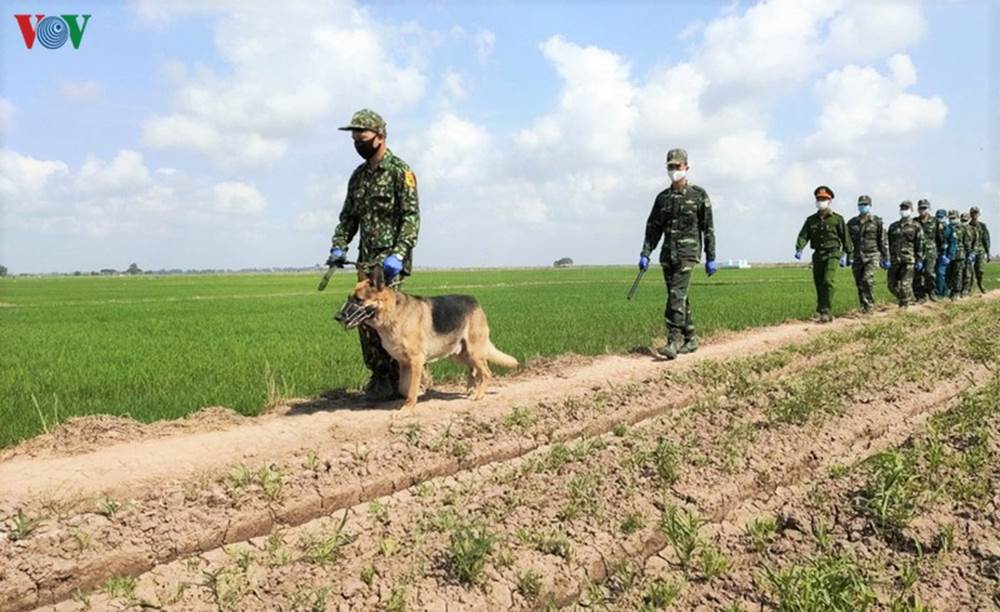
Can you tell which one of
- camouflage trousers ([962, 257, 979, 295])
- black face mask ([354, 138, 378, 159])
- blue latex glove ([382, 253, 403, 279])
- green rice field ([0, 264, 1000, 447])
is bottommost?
green rice field ([0, 264, 1000, 447])

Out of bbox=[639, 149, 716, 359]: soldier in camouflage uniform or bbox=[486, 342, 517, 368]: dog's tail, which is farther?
bbox=[639, 149, 716, 359]: soldier in camouflage uniform

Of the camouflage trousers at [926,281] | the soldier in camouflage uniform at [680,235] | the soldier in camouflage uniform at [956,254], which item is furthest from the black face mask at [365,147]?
the soldier in camouflage uniform at [956,254]

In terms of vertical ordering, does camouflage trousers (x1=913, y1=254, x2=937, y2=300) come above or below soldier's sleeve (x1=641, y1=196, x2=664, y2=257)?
below

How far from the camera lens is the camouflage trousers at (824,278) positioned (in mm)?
13430

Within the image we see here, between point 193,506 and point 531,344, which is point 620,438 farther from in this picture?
point 531,344

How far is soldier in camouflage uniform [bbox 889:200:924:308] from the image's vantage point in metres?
16.2

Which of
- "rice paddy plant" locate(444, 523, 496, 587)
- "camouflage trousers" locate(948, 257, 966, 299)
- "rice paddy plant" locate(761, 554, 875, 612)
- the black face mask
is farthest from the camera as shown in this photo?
"camouflage trousers" locate(948, 257, 966, 299)

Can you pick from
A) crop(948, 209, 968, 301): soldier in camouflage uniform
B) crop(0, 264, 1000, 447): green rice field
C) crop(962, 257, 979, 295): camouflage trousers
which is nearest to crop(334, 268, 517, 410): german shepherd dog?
crop(0, 264, 1000, 447): green rice field

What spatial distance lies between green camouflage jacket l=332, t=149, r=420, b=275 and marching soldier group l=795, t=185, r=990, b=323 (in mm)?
10099

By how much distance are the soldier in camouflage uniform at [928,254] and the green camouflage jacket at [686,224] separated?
10941 mm

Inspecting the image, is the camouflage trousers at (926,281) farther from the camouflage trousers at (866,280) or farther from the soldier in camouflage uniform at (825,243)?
the soldier in camouflage uniform at (825,243)

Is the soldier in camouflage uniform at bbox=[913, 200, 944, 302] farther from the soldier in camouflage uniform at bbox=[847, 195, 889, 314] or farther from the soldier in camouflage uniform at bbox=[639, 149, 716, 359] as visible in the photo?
the soldier in camouflage uniform at bbox=[639, 149, 716, 359]

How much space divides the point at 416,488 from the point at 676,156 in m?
6.62

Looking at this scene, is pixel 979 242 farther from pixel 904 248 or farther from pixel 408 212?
pixel 408 212
